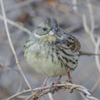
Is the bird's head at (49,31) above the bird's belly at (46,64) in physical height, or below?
above

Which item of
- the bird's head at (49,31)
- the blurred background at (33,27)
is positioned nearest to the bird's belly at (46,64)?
the bird's head at (49,31)

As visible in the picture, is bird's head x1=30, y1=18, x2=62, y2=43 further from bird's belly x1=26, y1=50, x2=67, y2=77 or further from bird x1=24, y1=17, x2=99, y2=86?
bird's belly x1=26, y1=50, x2=67, y2=77

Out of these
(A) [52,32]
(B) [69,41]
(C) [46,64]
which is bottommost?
(C) [46,64]

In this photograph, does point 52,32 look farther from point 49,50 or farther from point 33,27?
point 33,27

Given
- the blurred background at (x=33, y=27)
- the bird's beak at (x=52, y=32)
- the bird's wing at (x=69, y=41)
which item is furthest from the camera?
the blurred background at (x=33, y=27)

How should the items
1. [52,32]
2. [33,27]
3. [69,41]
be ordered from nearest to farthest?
[52,32] → [69,41] → [33,27]

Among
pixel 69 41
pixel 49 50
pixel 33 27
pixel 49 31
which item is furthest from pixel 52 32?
pixel 33 27

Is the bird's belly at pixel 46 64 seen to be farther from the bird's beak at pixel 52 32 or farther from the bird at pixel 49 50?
the bird's beak at pixel 52 32

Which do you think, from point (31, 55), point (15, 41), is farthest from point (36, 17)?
point (31, 55)

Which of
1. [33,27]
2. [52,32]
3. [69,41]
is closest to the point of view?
[52,32]

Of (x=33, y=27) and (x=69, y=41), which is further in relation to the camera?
(x=33, y=27)

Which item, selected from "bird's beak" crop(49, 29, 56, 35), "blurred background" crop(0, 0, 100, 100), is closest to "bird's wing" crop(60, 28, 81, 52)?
"bird's beak" crop(49, 29, 56, 35)

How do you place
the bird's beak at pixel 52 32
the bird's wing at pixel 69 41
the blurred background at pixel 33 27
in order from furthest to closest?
1. the blurred background at pixel 33 27
2. the bird's wing at pixel 69 41
3. the bird's beak at pixel 52 32

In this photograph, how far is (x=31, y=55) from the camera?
7.68 feet
